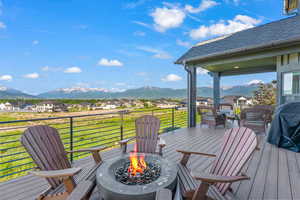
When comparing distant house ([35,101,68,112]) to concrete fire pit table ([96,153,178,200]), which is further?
distant house ([35,101,68,112])

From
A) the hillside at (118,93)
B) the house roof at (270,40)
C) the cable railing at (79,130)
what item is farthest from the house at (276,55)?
the hillside at (118,93)

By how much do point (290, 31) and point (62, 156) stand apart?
261 inches

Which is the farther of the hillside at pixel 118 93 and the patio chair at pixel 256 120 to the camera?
the hillside at pixel 118 93

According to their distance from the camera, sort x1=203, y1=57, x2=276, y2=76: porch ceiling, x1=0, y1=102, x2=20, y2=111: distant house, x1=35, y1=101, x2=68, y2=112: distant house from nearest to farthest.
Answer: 1. x1=203, y1=57, x2=276, y2=76: porch ceiling
2. x1=0, y1=102, x2=20, y2=111: distant house
3. x1=35, y1=101, x2=68, y2=112: distant house

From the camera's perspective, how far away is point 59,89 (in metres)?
29.2

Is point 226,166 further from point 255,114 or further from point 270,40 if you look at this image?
point 270,40

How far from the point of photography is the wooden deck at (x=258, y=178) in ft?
6.57

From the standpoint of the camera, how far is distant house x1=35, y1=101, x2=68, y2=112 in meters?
14.6

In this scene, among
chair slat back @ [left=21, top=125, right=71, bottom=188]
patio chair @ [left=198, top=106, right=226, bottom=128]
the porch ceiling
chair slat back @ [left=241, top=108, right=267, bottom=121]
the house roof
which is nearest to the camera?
chair slat back @ [left=21, top=125, right=71, bottom=188]

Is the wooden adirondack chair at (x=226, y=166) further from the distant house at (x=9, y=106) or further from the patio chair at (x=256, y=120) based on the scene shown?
the distant house at (x=9, y=106)

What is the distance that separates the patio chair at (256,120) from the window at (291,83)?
88 cm

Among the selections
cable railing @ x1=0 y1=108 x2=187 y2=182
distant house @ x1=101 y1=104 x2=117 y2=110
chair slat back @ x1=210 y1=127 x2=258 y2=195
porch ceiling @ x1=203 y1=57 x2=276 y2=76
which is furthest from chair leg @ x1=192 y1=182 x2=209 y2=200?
distant house @ x1=101 y1=104 x2=117 y2=110

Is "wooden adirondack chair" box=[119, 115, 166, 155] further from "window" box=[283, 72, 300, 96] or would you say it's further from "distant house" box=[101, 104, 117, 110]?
"distant house" box=[101, 104, 117, 110]

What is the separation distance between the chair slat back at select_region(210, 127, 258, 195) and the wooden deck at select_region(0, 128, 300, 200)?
0.33 m
